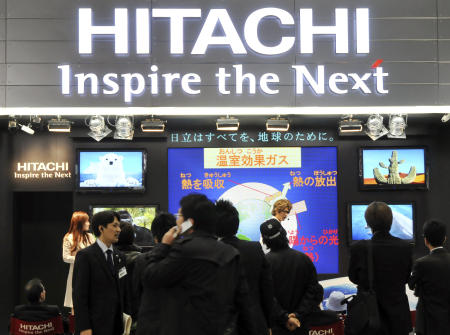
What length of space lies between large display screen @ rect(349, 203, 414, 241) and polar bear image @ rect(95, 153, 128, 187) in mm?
3354

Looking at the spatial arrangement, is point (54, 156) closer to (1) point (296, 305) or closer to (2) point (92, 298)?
(2) point (92, 298)

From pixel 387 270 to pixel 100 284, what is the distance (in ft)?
7.78

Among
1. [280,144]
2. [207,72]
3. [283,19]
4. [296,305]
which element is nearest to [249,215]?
[280,144]

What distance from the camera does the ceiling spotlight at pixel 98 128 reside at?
771 centimetres

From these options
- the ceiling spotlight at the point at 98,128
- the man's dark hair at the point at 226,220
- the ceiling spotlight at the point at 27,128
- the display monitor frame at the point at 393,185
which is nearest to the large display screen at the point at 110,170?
the ceiling spotlight at the point at 98,128

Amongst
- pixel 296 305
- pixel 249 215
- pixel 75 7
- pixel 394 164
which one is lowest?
pixel 296 305

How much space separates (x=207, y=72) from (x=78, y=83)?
1715 millimetres

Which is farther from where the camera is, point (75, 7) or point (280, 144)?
point (280, 144)

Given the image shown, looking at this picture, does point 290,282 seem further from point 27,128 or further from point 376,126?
point 27,128

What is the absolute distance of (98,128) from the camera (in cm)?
774

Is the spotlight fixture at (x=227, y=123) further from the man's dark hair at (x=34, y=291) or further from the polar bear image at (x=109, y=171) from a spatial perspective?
Result: the man's dark hair at (x=34, y=291)

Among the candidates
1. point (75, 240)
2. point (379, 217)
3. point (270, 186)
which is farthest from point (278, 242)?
point (270, 186)

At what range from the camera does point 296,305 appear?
4938 millimetres

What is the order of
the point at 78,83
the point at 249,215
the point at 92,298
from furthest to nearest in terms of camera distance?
the point at 249,215 → the point at 78,83 → the point at 92,298
